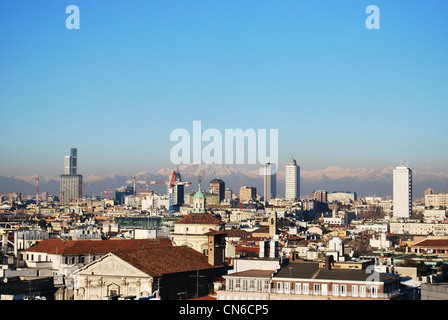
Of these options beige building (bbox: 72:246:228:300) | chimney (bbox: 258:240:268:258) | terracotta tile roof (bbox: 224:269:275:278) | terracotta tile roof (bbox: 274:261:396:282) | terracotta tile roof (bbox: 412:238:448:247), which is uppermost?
chimney (bbox: 258:240:268:258)

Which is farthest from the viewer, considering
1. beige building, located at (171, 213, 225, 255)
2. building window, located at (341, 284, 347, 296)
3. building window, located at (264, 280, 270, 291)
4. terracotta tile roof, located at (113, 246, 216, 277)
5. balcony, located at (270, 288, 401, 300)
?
beige building, located at (171, 213, 225, 255)

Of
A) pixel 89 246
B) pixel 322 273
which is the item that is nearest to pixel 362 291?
pixel 322 273

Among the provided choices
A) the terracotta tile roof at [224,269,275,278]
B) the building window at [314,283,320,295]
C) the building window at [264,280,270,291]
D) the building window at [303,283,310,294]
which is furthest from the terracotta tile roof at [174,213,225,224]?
the building window at [314,283,320,295]

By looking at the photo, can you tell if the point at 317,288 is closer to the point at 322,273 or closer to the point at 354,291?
the point at 322,273

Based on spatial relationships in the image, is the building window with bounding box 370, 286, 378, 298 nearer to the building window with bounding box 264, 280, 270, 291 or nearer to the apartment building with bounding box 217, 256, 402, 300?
the apartment building with bounding box 217, 256, 402, 300
